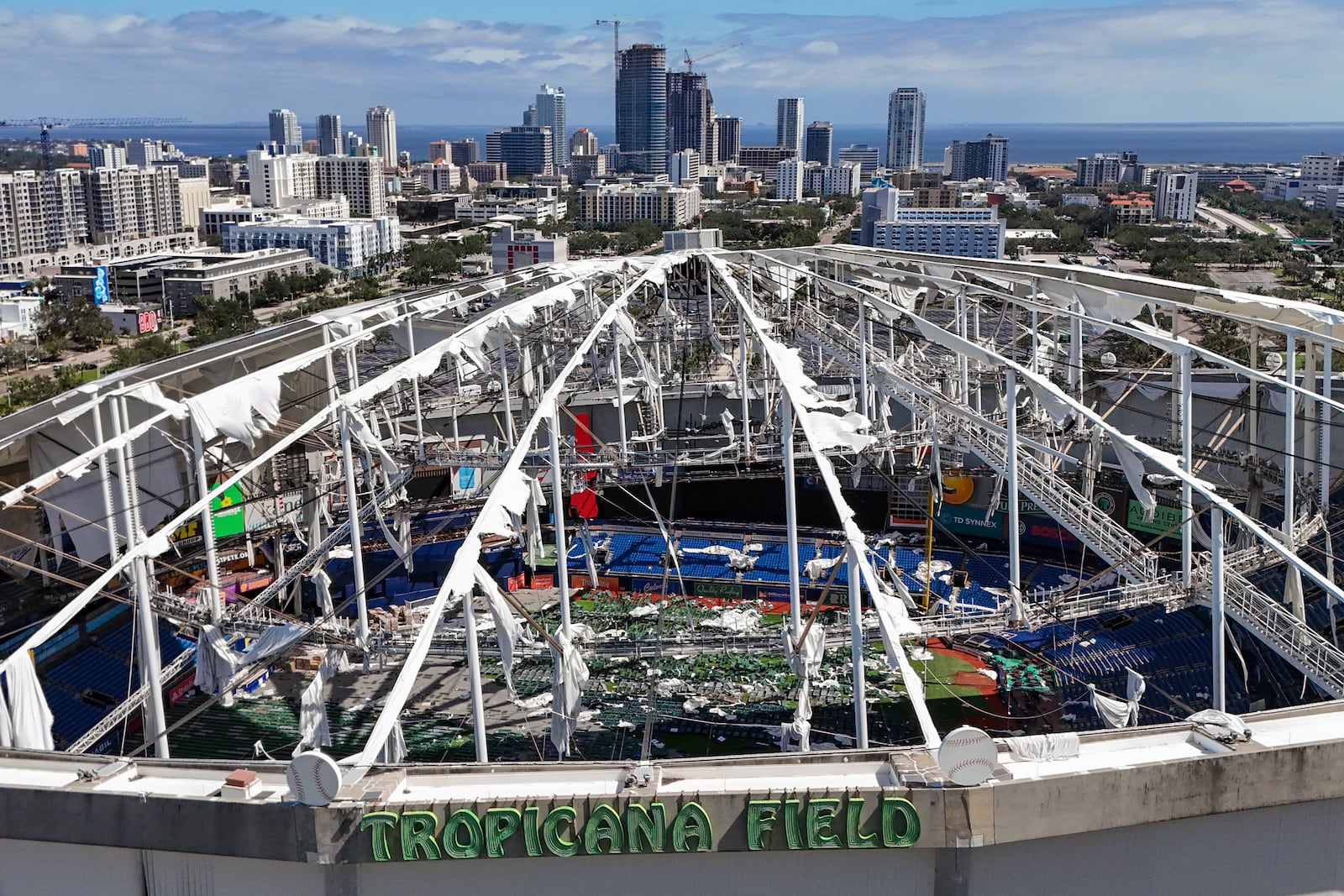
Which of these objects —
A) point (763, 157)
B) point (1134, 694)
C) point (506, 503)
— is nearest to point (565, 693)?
point (506, 503)

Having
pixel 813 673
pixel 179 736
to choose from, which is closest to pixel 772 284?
pixel 813 673

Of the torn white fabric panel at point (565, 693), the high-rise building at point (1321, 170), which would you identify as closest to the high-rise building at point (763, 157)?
the high-rise building at point (1321, 170)

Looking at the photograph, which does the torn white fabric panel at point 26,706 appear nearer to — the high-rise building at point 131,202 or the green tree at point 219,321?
the green tree at point 219,321

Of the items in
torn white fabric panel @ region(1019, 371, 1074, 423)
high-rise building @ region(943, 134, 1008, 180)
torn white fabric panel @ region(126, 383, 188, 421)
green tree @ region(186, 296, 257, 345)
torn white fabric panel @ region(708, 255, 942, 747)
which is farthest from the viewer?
high-rise building @ region(943, 134, 1008, 180)

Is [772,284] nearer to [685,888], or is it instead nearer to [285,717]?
[285,717]

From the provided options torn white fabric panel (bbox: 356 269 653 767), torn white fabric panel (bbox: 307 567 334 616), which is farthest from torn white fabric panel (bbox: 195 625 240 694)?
torn white fabric panel (bbox: 356 269 653 767)

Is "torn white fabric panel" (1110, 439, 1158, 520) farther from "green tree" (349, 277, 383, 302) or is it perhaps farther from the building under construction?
"green tree" (349, 277, 383, 302)

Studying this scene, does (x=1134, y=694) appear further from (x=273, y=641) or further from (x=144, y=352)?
(x=144, y=352)
